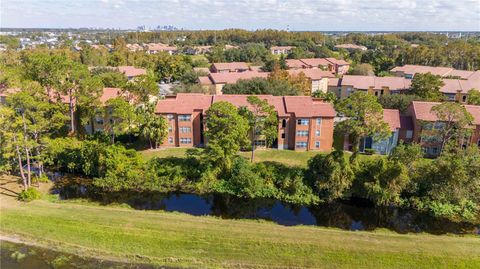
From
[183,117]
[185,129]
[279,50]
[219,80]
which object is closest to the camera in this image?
[183,117]

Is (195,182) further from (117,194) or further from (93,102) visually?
(93,102)

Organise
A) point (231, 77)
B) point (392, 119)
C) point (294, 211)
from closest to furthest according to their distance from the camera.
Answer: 1. point (294, 211)
2. point (392, 119)
3. point (231, 77)

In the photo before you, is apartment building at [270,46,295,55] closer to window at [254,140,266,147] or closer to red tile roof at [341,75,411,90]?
red tile roof at [341,75,411,90]

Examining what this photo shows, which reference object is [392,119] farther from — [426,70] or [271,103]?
[426,70]

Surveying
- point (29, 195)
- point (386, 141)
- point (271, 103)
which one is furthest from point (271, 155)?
point (29, 195)

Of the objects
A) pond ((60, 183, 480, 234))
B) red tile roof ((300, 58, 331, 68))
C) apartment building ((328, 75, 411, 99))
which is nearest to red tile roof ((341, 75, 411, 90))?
apartment building ((328, 75, 411, 99))

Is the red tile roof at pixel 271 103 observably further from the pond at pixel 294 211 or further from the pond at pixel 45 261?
the pond at pixel 45 261
